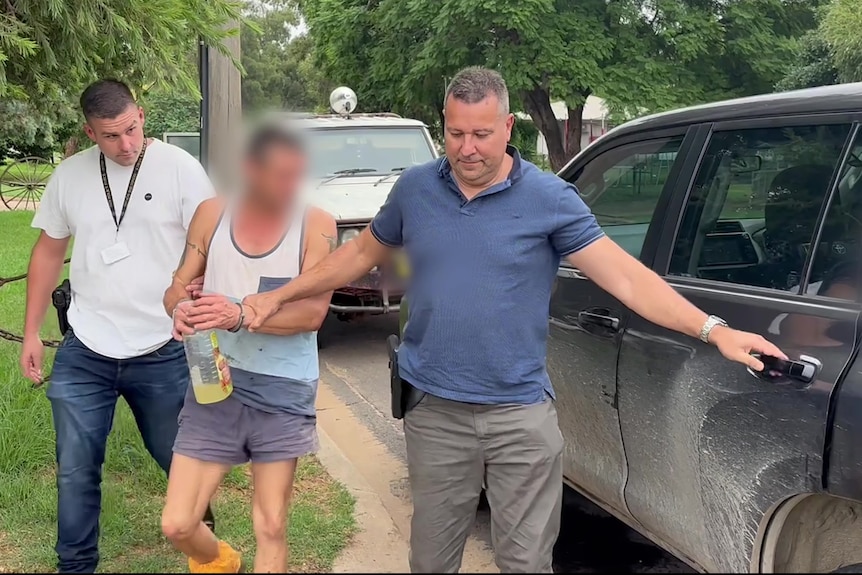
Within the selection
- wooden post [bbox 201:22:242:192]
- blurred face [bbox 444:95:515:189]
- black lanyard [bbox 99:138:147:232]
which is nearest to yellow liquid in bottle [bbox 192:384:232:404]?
wooden post [bbox 201:22:242:192]

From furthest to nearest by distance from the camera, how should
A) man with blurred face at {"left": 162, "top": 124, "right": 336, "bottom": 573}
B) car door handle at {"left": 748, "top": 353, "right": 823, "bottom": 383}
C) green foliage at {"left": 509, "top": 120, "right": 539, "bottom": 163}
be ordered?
green foliage at {"left": 509, "top": 120, "right": 539, "bottom": 163} < man with blurred face at {"left": 162, "top": 124, "right": 336, "bottom": 573} < car door handle at {"left": 748, "top": 353, "right": 823, "bottom": 383}

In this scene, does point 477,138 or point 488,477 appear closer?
point 477,138

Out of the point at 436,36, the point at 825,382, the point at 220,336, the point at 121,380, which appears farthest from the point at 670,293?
the point at 436,36

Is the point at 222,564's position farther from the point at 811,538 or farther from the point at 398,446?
the point at 398,446

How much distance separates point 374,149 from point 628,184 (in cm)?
492

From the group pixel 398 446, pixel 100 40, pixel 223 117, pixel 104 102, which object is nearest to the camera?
pixel 104 102

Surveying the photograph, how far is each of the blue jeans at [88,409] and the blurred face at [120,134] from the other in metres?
0.65

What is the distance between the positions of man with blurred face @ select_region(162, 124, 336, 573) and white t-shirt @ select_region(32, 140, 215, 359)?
429 millimetres

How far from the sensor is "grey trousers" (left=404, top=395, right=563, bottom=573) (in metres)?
2.39

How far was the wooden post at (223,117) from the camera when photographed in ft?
9.25

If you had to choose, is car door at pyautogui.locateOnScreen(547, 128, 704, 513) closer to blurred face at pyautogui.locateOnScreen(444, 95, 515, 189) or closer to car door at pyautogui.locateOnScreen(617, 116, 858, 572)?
car door at pyautogui.locateOnScreen(617, 116, 858, 572)

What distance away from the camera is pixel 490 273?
2.31 metres

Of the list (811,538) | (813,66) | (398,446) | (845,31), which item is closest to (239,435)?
(811,538)

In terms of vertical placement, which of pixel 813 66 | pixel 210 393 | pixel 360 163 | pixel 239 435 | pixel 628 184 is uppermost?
pixel 813 66
